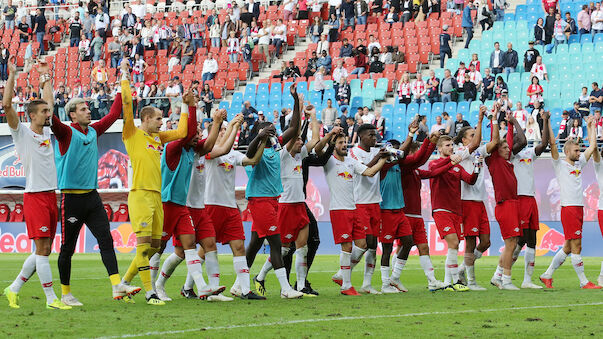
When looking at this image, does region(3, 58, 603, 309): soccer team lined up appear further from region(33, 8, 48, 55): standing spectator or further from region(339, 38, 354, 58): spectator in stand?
region(33, 8, 48, 55): standing spectator

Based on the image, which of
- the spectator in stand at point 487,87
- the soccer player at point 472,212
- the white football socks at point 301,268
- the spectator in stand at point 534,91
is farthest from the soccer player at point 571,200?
the spectator in stand at point 487,87

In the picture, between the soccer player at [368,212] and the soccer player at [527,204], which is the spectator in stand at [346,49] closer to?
the soccer player at [527,204]

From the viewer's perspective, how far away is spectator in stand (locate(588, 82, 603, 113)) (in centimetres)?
2555

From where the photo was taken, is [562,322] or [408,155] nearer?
[562,322]

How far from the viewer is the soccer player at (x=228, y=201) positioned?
38.9 feet

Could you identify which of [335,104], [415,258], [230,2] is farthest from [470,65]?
[230,2]

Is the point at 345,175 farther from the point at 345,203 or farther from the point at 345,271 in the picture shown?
the point at 345,271

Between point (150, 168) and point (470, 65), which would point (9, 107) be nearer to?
point (150, 168)

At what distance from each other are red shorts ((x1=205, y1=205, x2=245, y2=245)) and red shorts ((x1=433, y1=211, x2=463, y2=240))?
322 centimetres

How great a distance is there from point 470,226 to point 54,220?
20.5ft

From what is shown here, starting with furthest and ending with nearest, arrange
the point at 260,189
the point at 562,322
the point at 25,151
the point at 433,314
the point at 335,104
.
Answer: the point at 335,104 → the point at 260,189 → the point at 25,151 → the point at 433,314 → the point at 562,322

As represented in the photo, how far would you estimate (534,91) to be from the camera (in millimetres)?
27062

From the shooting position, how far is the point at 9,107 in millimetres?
10117

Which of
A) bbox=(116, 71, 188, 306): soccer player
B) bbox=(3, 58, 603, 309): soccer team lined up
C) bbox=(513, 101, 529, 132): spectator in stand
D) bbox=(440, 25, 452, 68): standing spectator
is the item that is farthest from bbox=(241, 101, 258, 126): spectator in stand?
bbox=(116, 71, 188, 306): soccer player
